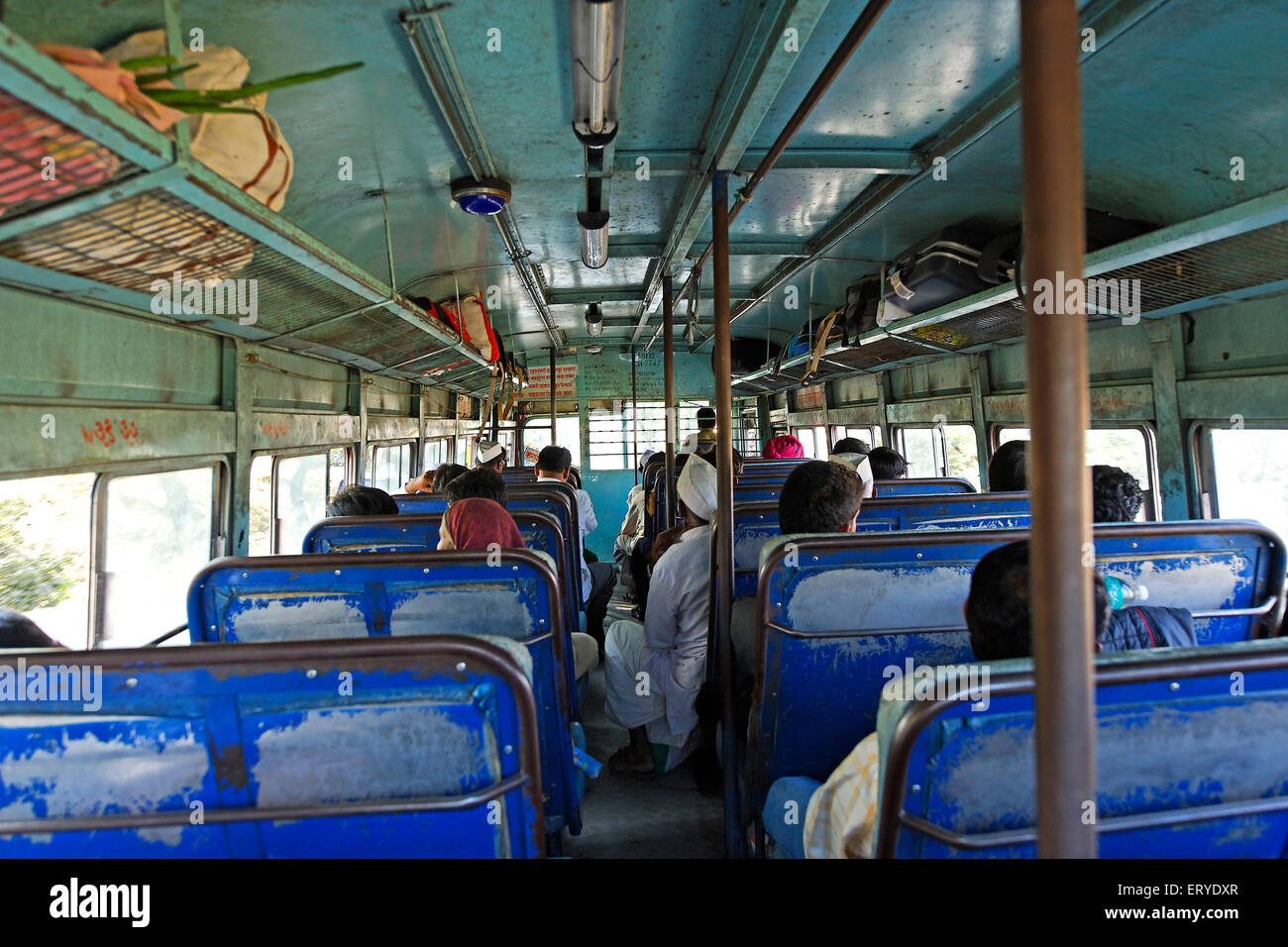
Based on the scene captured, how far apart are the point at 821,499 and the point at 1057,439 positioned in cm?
246

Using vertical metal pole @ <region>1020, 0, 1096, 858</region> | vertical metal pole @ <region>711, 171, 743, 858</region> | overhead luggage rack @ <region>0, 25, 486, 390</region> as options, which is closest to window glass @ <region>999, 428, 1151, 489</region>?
vertical metal pole @ <region>711, 171, 743, 858</region>

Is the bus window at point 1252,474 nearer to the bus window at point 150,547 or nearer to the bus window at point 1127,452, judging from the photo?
the bus window at point 1127,452

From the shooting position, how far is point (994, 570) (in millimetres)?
1659

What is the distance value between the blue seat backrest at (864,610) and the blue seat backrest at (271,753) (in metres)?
1.27

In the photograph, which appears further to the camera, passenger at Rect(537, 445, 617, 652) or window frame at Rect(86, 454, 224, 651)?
passenger at Rect(537, 445, 617, 652)

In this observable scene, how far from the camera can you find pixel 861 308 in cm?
723

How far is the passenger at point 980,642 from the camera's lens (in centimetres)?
162

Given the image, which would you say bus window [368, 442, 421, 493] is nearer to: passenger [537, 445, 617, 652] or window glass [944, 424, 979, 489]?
passenger [537, 445, 617, 652]

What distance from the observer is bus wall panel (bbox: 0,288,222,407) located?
2797 millimetres

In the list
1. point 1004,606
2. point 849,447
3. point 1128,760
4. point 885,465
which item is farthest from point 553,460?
point 1128,760

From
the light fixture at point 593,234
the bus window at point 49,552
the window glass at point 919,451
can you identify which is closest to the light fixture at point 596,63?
the light fixture at point 593,234

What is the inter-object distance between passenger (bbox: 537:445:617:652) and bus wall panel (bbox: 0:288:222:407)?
3165 millimetres

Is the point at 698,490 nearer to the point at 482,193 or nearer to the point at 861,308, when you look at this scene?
the point at 482,193
